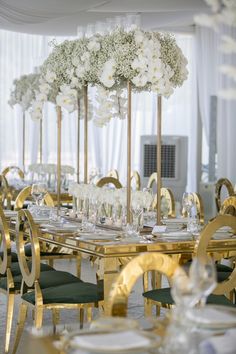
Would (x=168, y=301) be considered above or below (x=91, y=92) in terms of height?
below

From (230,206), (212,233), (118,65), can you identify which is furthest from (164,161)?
(212,233)

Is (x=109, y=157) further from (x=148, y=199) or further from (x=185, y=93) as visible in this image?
(x=148, y=199)

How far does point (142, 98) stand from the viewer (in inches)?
417

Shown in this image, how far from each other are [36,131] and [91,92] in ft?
3.15

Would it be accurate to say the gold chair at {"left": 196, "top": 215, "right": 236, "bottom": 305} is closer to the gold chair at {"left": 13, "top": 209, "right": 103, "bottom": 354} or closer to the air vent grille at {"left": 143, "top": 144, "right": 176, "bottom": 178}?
the gold chair at {"left": 13, "top": 209, "right": 103, "bottom": 354}

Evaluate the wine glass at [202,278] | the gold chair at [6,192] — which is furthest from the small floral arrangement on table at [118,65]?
the gold chair at [6,192]

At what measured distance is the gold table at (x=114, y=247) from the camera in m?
3.70

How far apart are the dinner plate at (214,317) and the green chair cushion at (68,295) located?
178 centimetres

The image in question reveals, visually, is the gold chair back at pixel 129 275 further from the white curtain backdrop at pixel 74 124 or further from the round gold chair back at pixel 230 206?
the white curtain backdrop at pixel 74 124

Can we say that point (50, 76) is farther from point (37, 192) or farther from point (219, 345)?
point (219, 345)

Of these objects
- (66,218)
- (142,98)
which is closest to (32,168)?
(142,98)

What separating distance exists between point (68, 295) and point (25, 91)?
5333 millimetres

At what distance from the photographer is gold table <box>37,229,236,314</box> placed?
3.70 meters

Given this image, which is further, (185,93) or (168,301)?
(185,93)
